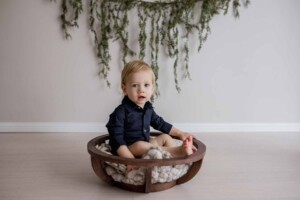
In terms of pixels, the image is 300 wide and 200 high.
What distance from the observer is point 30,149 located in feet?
6.14

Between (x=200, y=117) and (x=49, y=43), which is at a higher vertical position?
(x=49, y=43)

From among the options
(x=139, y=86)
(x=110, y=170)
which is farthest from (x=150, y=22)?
(x=110, y=170)

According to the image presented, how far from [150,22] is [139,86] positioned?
38.2 inches

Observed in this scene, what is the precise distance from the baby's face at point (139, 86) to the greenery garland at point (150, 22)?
84cm

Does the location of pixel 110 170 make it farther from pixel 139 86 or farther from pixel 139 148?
pixel 139 86

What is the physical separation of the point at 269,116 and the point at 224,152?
76 centimetres

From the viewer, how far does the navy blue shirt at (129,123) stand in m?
1.39

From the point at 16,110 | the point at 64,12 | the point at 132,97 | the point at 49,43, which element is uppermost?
the point at 64,12

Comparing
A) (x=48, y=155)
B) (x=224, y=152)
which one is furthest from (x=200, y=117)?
(x=48, y=155)

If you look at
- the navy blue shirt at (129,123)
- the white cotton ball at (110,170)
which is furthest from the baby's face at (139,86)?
the white cotton ball at (110,170)

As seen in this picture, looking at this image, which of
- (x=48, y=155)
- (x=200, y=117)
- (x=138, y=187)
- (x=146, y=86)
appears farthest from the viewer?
(x=200, y=117)

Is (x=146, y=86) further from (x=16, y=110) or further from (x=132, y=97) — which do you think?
(x=16, y=110)

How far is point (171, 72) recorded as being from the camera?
7.60 ft

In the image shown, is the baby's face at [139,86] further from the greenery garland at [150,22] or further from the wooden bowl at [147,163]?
the greenery garland at [150,22]
